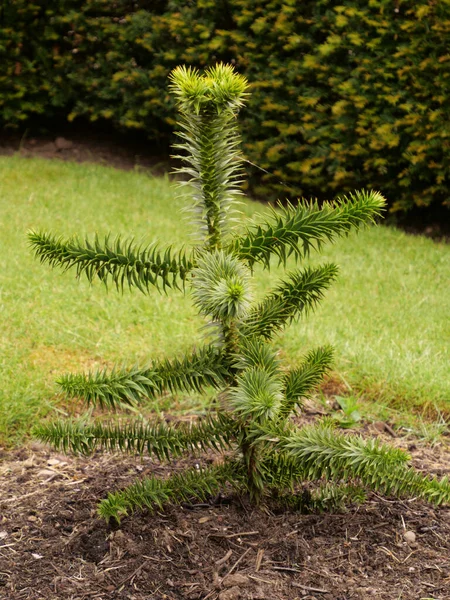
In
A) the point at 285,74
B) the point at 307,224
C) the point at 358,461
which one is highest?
the point at 285,74

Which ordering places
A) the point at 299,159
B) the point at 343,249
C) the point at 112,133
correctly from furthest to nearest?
1. the point at 112,133
2. the point at 299,159
3. the point at 343,249

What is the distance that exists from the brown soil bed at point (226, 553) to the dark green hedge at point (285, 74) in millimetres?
4542

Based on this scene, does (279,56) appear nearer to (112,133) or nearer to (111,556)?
(112,133)

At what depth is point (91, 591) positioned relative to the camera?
237 cm

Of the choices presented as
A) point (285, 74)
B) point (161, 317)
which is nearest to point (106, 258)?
point (161, 317)

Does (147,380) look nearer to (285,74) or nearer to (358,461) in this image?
(358,461)

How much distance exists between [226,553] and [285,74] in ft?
20.8

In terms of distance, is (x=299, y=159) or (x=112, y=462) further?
(x=299, y=159)

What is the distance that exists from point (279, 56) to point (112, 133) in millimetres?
2945

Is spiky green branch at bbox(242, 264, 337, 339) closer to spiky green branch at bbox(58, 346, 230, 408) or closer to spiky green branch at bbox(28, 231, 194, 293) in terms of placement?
spiky green branch at bbox(58, 346, 230, 408)

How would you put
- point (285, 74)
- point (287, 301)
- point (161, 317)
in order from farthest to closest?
point (285, 74)
point (161, 317)
point (287, 301)

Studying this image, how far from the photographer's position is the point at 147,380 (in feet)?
7.88

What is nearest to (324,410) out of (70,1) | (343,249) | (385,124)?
(343,249)

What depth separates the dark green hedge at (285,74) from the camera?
7.25m
